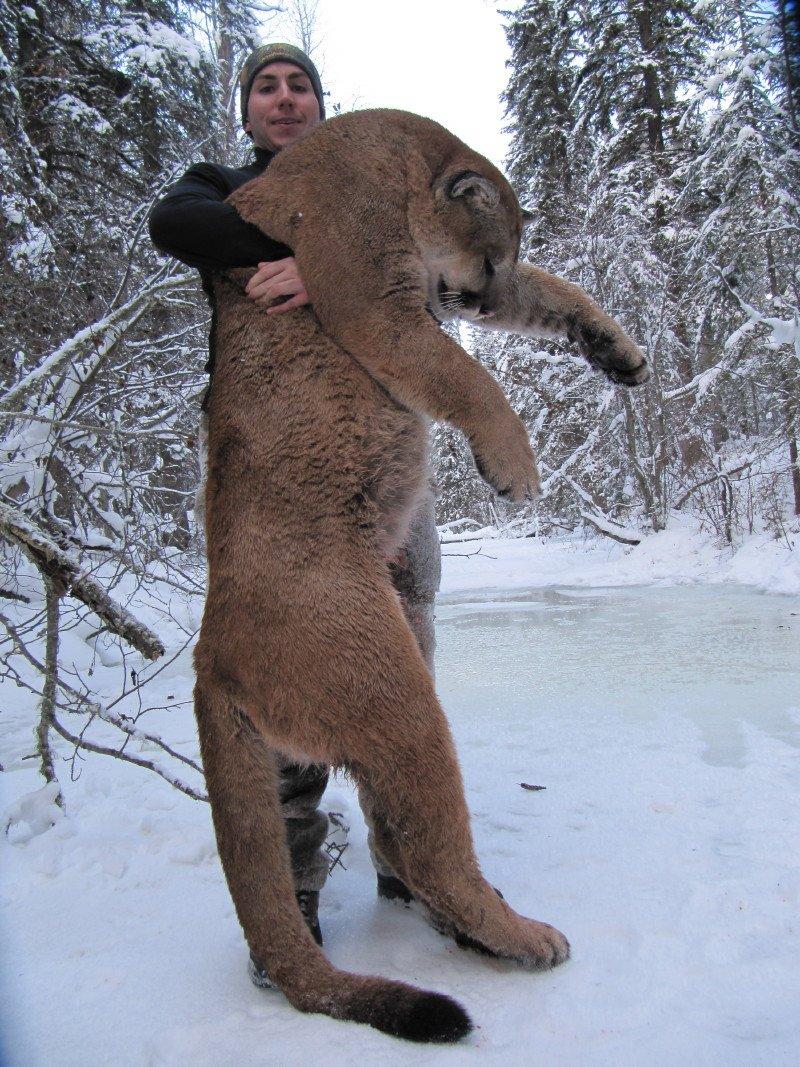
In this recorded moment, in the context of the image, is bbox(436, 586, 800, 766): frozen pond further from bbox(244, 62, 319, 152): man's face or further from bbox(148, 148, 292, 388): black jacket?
bbox(244, 62, 319, 152): man's face

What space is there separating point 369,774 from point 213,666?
1.61ft

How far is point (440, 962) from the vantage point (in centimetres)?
178

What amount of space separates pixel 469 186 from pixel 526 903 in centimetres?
219

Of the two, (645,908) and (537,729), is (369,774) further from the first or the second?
(537,729)

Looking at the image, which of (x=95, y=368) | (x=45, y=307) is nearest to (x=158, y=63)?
(x=45, y=307)

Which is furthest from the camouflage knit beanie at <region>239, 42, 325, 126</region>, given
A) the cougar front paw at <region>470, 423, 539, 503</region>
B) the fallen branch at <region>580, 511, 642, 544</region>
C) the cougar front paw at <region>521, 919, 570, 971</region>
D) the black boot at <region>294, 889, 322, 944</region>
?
the fallen branch at <region>580, 511, 642, 544</region>

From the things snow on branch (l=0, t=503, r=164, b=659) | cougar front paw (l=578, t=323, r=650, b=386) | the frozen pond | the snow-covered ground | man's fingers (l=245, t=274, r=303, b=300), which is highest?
man's fingers (l=245, t=274, r=303, b=300)

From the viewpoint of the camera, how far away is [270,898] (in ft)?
5.44

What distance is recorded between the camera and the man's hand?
6.51ft

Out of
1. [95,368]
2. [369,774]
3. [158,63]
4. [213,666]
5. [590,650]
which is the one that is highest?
[158,63]

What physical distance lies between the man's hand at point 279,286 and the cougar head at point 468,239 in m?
0.41

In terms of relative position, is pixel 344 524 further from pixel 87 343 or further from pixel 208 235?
pixel 87 343

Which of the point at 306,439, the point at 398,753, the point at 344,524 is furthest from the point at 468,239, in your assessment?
the point at 398,753

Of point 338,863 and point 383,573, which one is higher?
point 383,573
